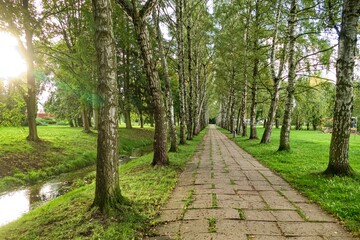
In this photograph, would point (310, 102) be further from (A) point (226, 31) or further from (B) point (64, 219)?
(B) point (64, 219)

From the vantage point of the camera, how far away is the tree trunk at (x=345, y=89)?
609cm

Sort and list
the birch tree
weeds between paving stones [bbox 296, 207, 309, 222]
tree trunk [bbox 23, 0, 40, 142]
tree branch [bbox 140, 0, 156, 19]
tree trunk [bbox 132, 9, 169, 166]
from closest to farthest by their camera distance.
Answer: weeds between paving stones [bbox 296, 207, 309, 222] → tree branch [bbox 140, 0, 156, 19] → the birch tree → tree trunk [bbox 132, 9, 169, 166] → tree trunk [bbox 23, 0, 40, 142]

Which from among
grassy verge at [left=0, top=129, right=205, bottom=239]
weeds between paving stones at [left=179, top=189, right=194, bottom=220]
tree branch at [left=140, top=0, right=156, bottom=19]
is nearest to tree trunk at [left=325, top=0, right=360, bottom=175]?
weeds between paving stones at [left=179, top=189, right=194, bottom=220]

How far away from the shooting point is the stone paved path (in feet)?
11.1

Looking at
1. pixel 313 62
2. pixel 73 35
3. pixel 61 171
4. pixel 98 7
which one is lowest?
pixel 61 171

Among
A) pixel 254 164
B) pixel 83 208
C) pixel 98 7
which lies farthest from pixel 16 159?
pixel 254 164

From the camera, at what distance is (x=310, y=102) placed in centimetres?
1894

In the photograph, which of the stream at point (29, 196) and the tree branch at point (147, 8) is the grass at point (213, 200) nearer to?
the stream at point (29, 196)

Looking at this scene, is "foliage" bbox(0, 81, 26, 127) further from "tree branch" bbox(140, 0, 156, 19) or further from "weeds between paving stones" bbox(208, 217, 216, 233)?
"weeds between paving stones" bbox(208, 217, 216, 233)

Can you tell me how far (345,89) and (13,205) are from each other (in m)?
9.76

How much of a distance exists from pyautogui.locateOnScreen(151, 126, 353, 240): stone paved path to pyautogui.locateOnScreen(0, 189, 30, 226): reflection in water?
423 centimetres

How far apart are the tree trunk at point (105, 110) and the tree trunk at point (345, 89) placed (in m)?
5.71

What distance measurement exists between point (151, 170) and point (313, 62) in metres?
10.1

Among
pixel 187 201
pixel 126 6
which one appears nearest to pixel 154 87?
pixel 126 6
